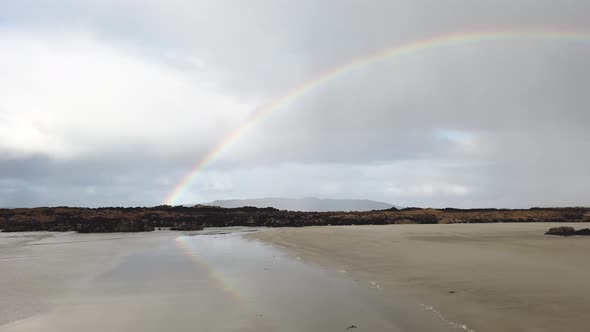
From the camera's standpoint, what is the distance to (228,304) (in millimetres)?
8297

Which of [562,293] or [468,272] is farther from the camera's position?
[468,272]

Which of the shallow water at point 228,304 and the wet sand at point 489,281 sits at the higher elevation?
the wet sand at point 489,281

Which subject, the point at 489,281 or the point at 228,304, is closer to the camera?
the point at 228,304

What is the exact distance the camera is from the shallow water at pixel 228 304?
6789 mm

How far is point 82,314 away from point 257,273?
5.58 metres

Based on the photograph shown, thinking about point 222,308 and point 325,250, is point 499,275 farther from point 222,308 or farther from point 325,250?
point 325,250

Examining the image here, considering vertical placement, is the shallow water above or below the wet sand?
below

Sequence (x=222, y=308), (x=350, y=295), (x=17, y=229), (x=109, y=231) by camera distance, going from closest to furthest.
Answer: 1. (x=222, y=308)
2. (x=350, y=295)
3. (x=109, y=231)
4. (x=17, y=229)

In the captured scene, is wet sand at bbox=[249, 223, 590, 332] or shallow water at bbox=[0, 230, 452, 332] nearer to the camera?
wet sand at bbox=[249, 223, 590, 332]

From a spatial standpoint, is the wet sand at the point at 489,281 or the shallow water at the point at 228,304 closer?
the wet sand at the point at 489,281

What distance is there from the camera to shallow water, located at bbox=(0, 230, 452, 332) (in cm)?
679

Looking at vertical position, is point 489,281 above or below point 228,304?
above

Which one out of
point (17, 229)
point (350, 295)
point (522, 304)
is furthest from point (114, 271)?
point (17, 229)

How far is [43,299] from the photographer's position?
29.6 ft
